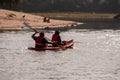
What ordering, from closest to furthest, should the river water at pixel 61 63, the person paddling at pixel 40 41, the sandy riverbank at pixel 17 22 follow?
the river water at pixel 61 63
the person paddling at pixel 40 41
the sandy riverbank at pixel 17 22

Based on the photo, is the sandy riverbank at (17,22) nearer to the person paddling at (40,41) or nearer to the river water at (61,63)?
the river water at (61,63)

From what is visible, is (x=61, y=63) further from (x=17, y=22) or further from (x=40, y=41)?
(x=17, y=22)

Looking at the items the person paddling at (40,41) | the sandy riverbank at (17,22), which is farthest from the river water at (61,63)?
the sandy riverbank at (17,22)

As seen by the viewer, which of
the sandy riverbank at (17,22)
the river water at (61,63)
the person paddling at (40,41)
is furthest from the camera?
the sandy riverbank at (17,22)

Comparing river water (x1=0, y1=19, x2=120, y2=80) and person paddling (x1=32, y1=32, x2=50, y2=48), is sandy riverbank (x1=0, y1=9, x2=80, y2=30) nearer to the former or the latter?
river water (x1=0, y1=19, x2=120, y2=80)

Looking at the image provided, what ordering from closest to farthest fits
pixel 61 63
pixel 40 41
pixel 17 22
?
pixel 61 63, pixel 40 41, pixel 17 22

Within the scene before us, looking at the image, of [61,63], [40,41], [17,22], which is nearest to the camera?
[61,63]

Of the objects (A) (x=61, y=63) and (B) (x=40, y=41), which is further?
(B) (x=40, y=41)

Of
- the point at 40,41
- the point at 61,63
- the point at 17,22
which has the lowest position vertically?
the point at 17,22

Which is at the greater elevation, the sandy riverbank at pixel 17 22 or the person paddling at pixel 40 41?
the person paddling at pixel 40 41

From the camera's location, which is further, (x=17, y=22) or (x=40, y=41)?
(x=17, y=22)

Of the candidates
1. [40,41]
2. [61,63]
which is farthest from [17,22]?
[61,63]

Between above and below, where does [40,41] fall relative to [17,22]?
above

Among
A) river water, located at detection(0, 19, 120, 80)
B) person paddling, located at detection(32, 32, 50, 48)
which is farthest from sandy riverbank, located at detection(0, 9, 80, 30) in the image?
person paddling, located at detection(32, 32, 50, 48)
